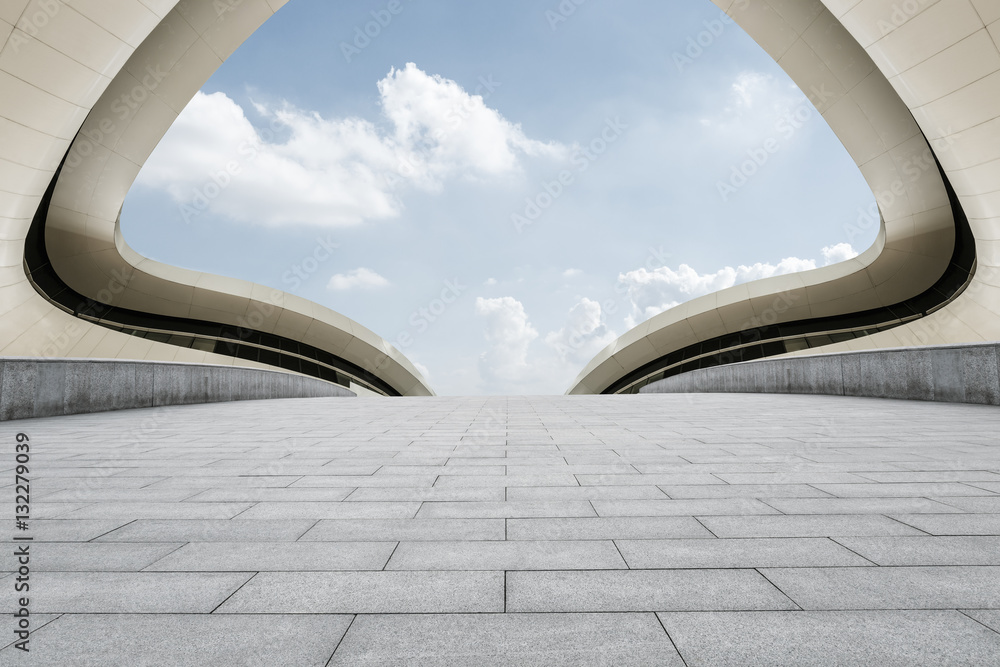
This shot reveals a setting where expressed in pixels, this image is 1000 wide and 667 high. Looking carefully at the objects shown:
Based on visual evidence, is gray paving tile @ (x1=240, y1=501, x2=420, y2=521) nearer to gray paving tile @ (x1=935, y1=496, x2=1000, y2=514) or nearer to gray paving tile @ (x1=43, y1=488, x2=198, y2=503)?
gray paving tile @ (x1=43, y1=488, x2=198, y2=503)

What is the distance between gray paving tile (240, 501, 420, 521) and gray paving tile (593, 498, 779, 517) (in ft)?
3.60

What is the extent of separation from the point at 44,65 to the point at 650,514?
17.8 m

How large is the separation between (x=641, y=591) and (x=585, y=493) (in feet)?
4.78

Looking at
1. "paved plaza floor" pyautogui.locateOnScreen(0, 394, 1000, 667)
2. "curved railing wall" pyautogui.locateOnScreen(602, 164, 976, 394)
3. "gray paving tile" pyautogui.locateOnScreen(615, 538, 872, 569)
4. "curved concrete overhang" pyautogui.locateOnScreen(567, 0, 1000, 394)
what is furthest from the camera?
"curved railing wall" pyautogui.locateOnScreen(602, 164, 976, 394)

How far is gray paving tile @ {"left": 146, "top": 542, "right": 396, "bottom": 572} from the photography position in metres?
2.23

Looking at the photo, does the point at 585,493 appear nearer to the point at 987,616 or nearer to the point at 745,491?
the point at 745,491

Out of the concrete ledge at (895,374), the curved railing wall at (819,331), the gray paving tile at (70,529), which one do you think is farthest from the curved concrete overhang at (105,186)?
the curved railing wall at (819,331)

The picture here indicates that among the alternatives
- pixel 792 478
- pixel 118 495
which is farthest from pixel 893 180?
pixel 118 495

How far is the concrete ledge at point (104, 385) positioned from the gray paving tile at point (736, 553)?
9.08 meters

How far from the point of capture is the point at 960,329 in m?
21.9

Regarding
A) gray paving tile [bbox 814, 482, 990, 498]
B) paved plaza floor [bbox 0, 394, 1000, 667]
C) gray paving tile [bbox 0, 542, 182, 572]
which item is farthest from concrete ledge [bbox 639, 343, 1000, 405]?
gray paving tile [bbox 0, 542, 182, 572]

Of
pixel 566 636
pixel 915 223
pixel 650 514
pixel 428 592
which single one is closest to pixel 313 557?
pixel 428 592

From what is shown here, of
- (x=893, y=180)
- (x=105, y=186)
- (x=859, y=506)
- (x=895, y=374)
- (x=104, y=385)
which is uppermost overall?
(x=893, y=180)

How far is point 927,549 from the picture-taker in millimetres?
2352
